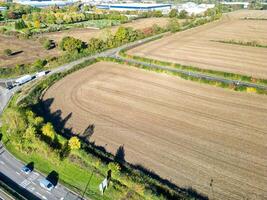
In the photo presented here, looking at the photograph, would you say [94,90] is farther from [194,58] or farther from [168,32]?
[168,32]

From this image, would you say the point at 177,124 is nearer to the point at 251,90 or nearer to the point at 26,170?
the point at 251,90

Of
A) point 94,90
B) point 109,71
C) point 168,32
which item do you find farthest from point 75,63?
point 168,32

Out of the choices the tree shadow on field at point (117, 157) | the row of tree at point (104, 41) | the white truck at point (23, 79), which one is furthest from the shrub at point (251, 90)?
the white truck at point (23, 79)

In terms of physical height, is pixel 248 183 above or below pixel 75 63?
below

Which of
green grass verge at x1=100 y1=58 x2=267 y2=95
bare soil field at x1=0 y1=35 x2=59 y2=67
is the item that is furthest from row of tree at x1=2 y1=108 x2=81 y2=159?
bare soil field at x1=0 y1=35 x2=59 y2=67

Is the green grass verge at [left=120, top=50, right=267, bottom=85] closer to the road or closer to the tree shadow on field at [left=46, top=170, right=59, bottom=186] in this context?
the tree shadow on field at [left=46, top=170, right=59, bottom=186]

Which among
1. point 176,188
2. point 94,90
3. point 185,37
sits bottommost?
point 176,188
